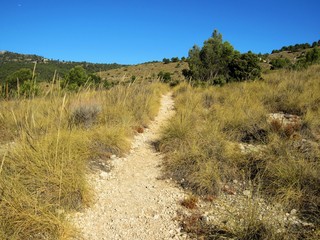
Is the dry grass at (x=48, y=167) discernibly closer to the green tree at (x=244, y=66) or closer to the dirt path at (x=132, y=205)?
the dirt path at (x=132, y=205)

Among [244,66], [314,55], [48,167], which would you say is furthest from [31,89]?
[314,55]

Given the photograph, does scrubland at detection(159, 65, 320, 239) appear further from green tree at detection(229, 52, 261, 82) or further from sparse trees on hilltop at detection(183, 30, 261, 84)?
sparse trees on hilltop at detection(183, 30, 261, 84)

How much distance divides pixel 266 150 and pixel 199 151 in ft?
3.92

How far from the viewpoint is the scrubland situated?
9.75 ft

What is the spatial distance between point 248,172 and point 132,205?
1931 mm

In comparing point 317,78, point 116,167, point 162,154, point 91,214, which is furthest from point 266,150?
point 317,78

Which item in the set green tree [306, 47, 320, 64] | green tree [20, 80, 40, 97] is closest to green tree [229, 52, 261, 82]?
A: green tree [306, 47, 320, 64]

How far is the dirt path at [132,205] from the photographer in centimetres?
316

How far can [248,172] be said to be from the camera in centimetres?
419

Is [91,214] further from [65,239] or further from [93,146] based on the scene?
[93,146]

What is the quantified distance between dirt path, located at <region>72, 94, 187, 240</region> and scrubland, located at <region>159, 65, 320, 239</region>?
257mm

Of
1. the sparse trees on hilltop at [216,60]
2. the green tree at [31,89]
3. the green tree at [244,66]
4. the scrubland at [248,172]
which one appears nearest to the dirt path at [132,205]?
the scrubland at [248,172]

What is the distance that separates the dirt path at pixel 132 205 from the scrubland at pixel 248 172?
257 mm

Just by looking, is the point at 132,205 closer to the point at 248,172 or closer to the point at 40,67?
the point at 248,172
